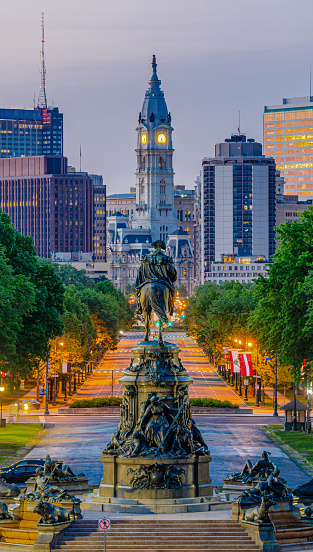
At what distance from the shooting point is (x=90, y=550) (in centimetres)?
3841

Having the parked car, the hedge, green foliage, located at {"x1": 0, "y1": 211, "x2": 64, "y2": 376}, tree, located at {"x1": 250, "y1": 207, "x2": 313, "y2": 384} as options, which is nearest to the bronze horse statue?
the parked car

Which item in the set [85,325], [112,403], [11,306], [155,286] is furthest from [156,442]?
[85,325]

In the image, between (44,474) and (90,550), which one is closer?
(90,550)

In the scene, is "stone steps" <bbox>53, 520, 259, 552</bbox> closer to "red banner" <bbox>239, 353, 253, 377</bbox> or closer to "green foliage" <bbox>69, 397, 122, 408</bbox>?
"green foliage" <bbox>69, 397, 122, 408</bbox>

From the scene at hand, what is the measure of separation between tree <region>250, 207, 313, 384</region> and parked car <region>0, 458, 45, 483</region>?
75.2 ft

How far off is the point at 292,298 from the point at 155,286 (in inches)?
1162

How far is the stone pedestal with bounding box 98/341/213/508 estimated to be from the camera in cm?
4262

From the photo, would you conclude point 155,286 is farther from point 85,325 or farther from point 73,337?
point 85,325

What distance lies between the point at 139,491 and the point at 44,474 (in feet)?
11.0

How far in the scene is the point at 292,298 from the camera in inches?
2908

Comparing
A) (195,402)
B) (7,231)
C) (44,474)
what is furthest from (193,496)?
(195,402)

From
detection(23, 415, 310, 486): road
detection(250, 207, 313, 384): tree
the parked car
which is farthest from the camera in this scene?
detection(250, 207, 313, 384): tree

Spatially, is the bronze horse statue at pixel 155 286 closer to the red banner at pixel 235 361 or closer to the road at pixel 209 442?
the road at pixel 209 442

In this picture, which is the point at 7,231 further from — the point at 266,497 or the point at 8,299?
the point at 266,497
